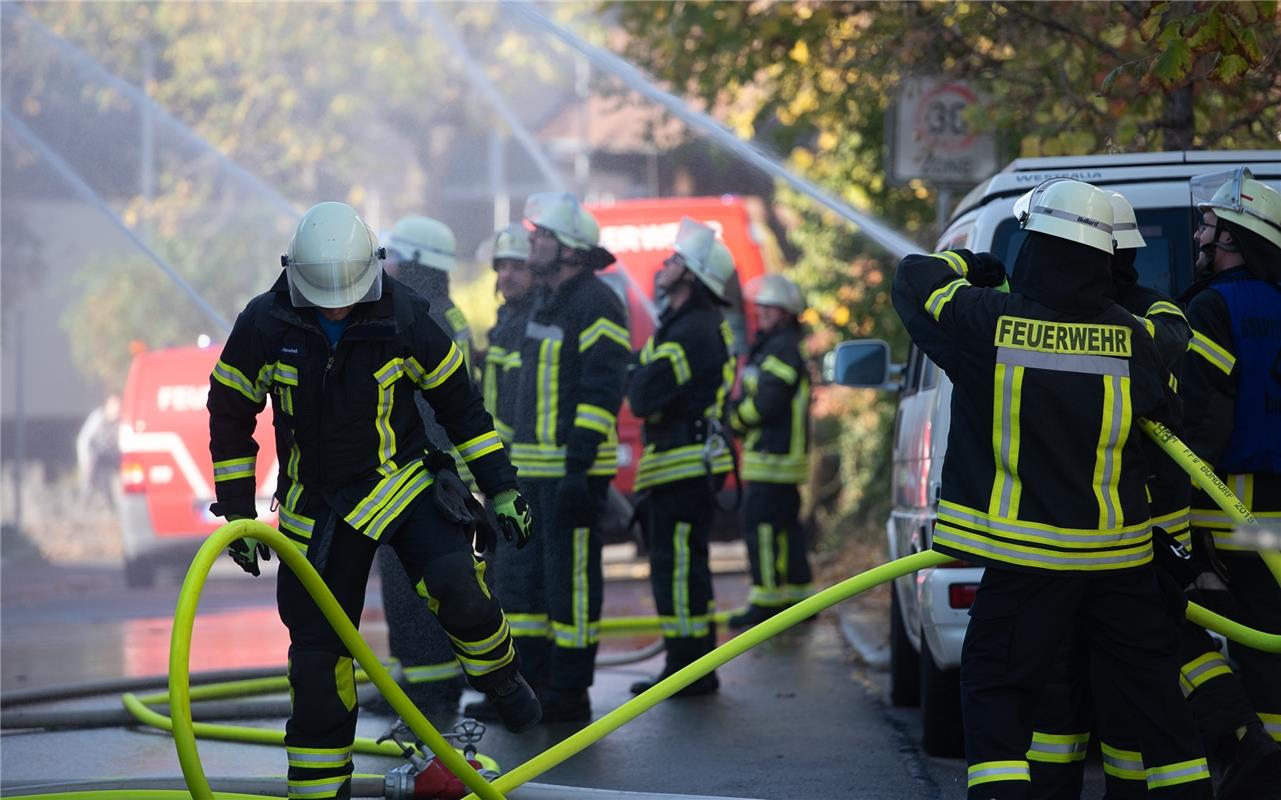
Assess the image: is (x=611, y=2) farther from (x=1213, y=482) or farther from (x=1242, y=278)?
(x=1213, y=482)

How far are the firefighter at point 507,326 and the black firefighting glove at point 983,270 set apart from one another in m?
2.95

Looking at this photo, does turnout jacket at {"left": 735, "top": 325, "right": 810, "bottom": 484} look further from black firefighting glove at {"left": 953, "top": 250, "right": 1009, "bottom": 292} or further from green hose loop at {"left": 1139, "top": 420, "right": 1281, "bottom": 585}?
green hose loop at {"left": 1139, "top": 420, "right": 1281, "bottom": 585}

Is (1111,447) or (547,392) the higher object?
(1111,447)

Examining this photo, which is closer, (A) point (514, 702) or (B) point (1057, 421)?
(B) point (1057, 421)

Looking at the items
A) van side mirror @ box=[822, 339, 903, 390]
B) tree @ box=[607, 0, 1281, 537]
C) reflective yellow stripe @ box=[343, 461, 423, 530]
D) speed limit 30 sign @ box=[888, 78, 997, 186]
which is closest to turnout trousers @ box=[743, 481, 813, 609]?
tree @ box=[607, 0, 1281, 537]

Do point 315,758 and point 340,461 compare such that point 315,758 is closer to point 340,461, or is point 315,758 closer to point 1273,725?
point 340,461

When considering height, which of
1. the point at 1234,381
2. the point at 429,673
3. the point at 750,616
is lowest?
the point at 750,616

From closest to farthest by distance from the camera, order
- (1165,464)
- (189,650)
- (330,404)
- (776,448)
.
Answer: (189,650)
(1165,464)
(330,404)
(776,448)

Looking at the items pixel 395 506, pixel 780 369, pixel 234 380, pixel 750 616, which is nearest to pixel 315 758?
pixel 395 506

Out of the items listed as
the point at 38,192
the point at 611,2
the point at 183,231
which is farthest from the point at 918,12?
the point at 183,231

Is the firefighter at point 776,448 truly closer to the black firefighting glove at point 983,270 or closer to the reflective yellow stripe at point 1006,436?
the black firefighting glove at point 983,270

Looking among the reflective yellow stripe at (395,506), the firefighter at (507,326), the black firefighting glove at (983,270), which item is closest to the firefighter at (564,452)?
the firefighter at (507,326)

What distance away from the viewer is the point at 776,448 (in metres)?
10.5

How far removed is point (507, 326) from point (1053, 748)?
352cm
